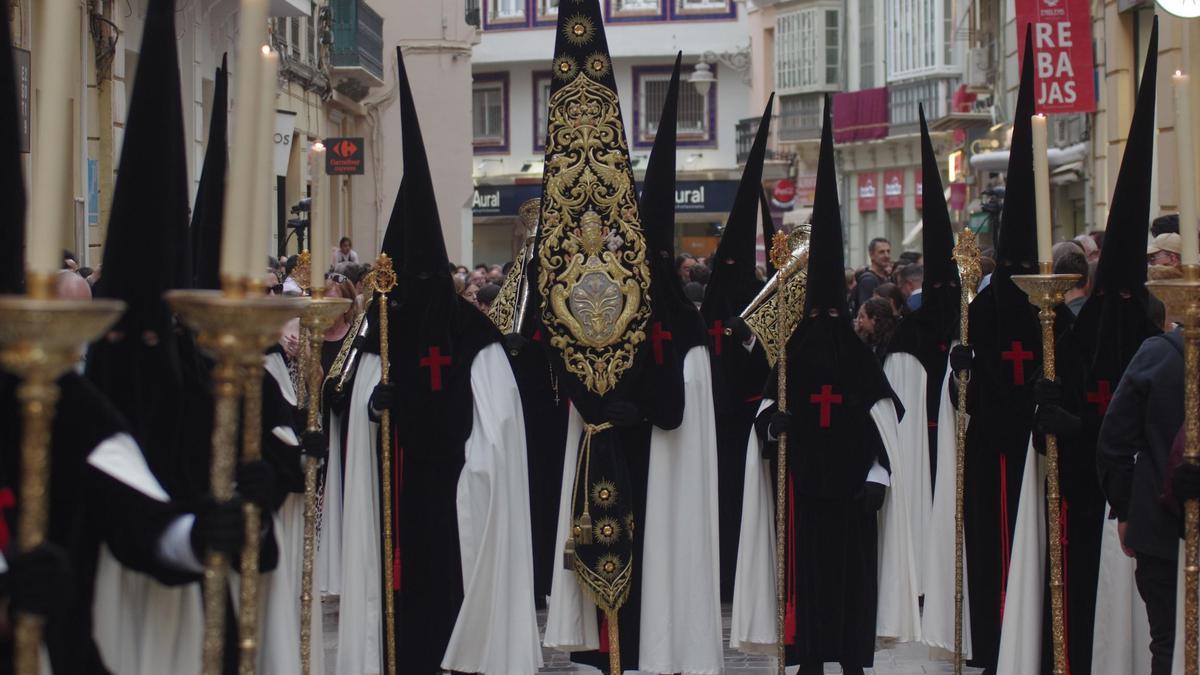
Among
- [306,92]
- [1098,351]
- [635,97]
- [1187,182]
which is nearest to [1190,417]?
[1187,182]

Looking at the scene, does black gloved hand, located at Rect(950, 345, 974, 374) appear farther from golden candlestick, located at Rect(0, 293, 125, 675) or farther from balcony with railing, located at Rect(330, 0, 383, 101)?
balcony with railing, located at Rect(330, 0, 383, 101)

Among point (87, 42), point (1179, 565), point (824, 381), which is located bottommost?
point (1179, 565)

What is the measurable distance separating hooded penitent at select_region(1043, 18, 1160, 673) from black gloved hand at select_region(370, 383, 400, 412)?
2776 millimetres

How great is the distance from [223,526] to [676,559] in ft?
13.2

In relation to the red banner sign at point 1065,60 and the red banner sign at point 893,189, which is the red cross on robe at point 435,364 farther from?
the red banner sign at point 893,189

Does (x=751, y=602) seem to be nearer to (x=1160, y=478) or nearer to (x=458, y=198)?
(x=1160, y=478)

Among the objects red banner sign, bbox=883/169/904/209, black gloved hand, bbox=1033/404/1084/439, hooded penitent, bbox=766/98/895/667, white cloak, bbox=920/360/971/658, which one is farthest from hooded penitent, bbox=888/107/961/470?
red banner sign, bbox=883/169/904/209

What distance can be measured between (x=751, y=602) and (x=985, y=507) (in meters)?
1.16

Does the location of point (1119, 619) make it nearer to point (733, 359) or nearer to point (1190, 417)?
point (1190, 417)

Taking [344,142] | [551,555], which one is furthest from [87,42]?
[551,555]

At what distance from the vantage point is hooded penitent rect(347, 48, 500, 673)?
7.57 meters

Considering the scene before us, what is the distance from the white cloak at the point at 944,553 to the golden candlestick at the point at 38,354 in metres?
5.73

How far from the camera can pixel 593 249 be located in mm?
7652

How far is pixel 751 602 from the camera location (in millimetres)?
8328
